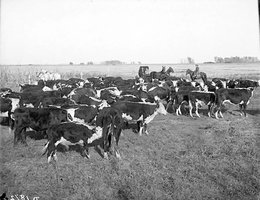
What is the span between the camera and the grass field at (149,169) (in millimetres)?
5820

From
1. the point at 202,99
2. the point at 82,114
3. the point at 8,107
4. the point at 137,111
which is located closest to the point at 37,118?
the point at 82,114

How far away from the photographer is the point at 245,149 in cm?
824

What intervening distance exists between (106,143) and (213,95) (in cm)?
754

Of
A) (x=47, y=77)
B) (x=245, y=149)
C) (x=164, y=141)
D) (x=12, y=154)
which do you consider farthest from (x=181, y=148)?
(x=47, y=77)

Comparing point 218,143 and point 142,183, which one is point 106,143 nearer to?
point 142,183

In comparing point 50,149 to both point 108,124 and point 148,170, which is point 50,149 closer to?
point 108,124

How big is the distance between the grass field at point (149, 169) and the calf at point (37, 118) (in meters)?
0.67

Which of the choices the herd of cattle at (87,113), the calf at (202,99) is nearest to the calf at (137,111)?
the herd of cattle at (87,113)

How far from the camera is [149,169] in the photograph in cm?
693

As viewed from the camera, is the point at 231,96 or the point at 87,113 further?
the point at 231,96

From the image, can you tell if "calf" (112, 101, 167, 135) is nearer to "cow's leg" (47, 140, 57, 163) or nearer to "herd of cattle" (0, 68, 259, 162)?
"herd of cattle" (0, 68, 259, 162)

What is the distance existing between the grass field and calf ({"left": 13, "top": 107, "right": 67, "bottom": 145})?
2.19ft

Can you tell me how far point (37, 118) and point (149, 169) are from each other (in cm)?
386

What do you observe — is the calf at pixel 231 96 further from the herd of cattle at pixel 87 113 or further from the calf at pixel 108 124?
the calf at pixel 108 124
